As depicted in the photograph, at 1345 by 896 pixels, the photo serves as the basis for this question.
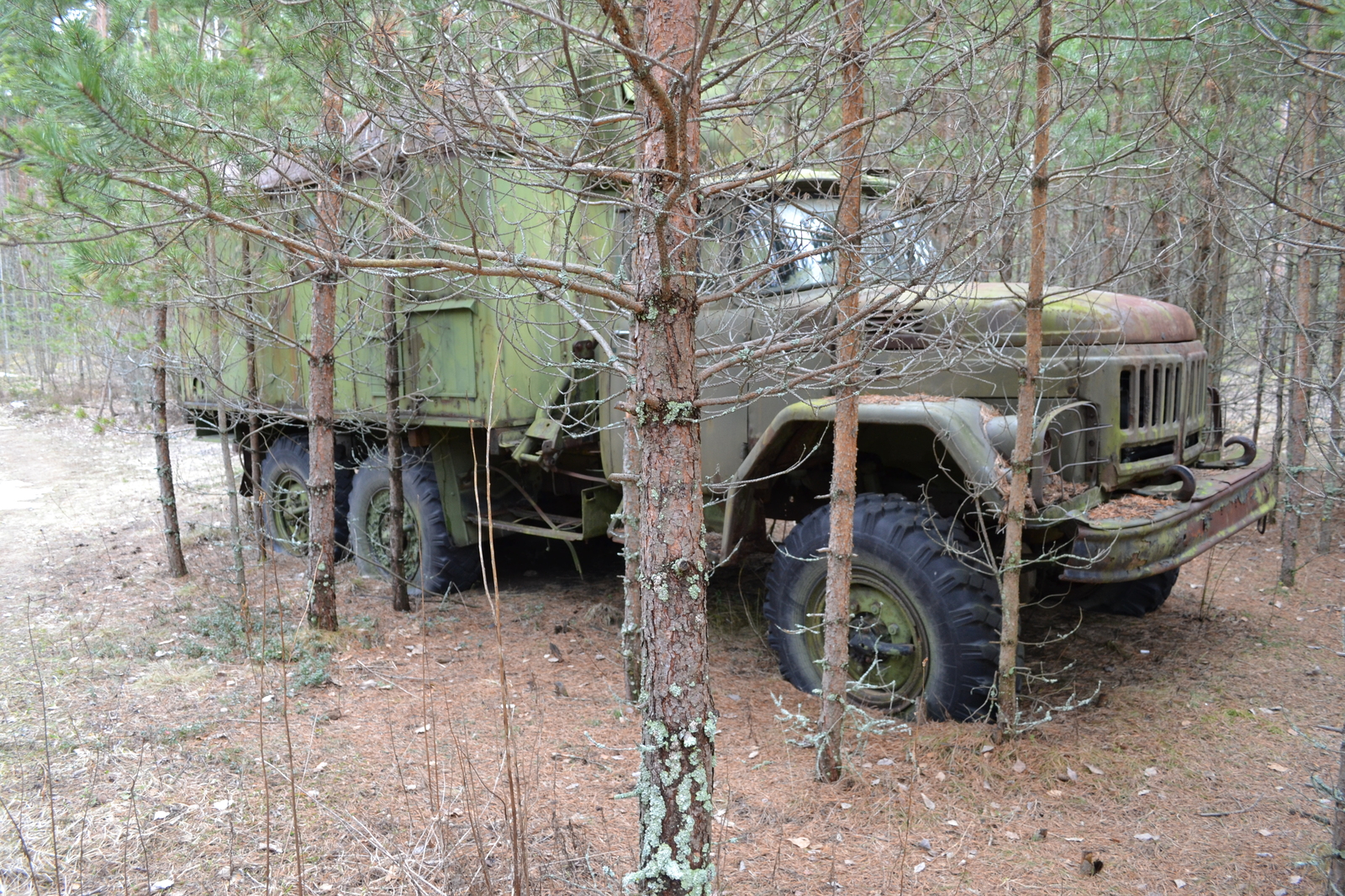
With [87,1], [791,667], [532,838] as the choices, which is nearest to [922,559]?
[791,667]

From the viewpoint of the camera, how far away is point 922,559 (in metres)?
3.92

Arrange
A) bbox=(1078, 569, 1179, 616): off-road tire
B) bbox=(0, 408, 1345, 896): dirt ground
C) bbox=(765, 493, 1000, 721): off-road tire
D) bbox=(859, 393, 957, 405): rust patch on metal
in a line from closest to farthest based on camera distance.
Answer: bbox=(0, 408, 1345, 896): dirt ground, bbox=(765, 493, 1000, 721): off-road tire, bbox=(859, 393, 957, 405): rust patch on metal, bbox=(1078, 569, 1179, 616): off-road tire

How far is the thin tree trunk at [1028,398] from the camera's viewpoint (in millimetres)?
3434

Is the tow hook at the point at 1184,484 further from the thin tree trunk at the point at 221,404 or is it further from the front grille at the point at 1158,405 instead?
the thin tree trunk at the point at 221,404

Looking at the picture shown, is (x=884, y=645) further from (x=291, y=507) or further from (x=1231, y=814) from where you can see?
(x=291, y=507)

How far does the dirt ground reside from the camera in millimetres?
3051

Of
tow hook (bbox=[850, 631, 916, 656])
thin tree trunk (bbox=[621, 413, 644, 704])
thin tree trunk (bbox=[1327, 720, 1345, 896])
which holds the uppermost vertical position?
thin tree trunk (bbox=[621, 413, 644, 704])

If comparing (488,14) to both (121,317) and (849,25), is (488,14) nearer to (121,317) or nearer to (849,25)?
(849,25)

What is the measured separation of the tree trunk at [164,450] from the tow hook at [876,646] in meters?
4.92

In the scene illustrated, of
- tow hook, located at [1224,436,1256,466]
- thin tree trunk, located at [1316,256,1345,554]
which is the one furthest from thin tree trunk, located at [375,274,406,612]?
thin tree trunk, located at [1316,256,1345,554]

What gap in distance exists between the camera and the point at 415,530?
6.63 m

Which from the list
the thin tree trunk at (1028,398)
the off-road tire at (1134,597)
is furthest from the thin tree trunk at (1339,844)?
the off-road tire at (1134,597)

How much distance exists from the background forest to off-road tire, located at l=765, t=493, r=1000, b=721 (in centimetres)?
22

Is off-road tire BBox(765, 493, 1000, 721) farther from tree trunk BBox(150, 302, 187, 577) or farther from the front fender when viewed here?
tree trunk BBox(150, 302, 187, 577)
